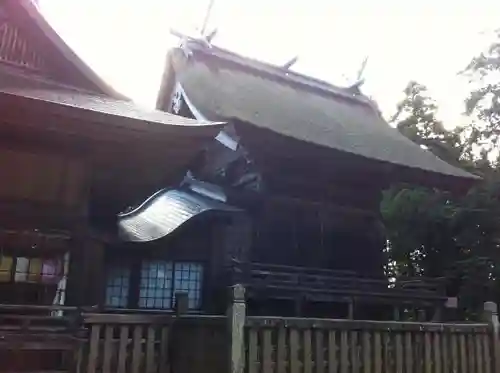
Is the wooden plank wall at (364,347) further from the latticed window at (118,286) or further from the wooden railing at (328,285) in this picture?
the latticed window at (118,286)

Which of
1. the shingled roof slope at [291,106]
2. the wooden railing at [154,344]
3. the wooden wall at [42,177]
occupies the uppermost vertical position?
the shingled roof slope at [291,106]

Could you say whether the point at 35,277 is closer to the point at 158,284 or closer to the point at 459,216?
the point at 158,284

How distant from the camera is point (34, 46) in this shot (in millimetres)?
7516

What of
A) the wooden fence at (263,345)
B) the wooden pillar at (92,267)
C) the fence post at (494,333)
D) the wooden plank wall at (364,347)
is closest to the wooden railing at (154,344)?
the wooden fence at (263,345)

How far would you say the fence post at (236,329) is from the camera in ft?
19.6

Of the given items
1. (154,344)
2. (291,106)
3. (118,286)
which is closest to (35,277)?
(154,344)

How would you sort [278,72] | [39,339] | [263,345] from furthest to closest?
[278,72] → [263,345] → [39,339]

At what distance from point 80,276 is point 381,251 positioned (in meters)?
8.07

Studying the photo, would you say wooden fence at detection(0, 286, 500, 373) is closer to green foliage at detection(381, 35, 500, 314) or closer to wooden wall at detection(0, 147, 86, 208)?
wooden wall at detection(0, 147, 86, 208)

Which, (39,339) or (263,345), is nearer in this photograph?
(39,339)

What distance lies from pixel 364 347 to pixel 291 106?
813cm

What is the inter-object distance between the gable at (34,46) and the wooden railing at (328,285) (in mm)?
4537

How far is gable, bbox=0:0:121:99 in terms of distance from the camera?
7.35 meters

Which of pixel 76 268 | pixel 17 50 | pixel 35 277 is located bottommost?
pixel 35 277
